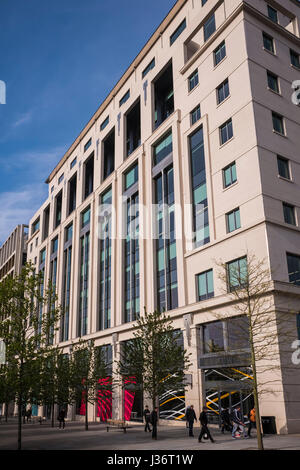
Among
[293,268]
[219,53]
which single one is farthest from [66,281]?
[293,268]

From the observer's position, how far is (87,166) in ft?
193

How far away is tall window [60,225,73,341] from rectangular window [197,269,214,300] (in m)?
27.7

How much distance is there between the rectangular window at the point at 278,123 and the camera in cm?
2949

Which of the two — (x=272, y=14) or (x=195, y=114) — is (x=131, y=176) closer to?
(x=195, y=114)

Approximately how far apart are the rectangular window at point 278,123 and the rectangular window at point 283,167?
7.14ft

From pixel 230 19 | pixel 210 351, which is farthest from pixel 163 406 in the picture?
pixel 230 19

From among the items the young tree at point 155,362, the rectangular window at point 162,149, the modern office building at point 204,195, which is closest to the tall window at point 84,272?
the modern office building at point 204,195

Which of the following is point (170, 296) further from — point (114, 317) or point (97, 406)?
point (97, 406)

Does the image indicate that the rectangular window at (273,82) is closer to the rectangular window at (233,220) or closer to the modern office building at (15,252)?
the rectangular window at (233,220)

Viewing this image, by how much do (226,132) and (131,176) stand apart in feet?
51.6

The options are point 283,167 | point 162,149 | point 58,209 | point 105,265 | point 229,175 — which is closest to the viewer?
point 283,167

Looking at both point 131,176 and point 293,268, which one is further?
point 131,176

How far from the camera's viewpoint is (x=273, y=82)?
101 feet

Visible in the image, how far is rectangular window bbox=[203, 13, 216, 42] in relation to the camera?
34156mm
